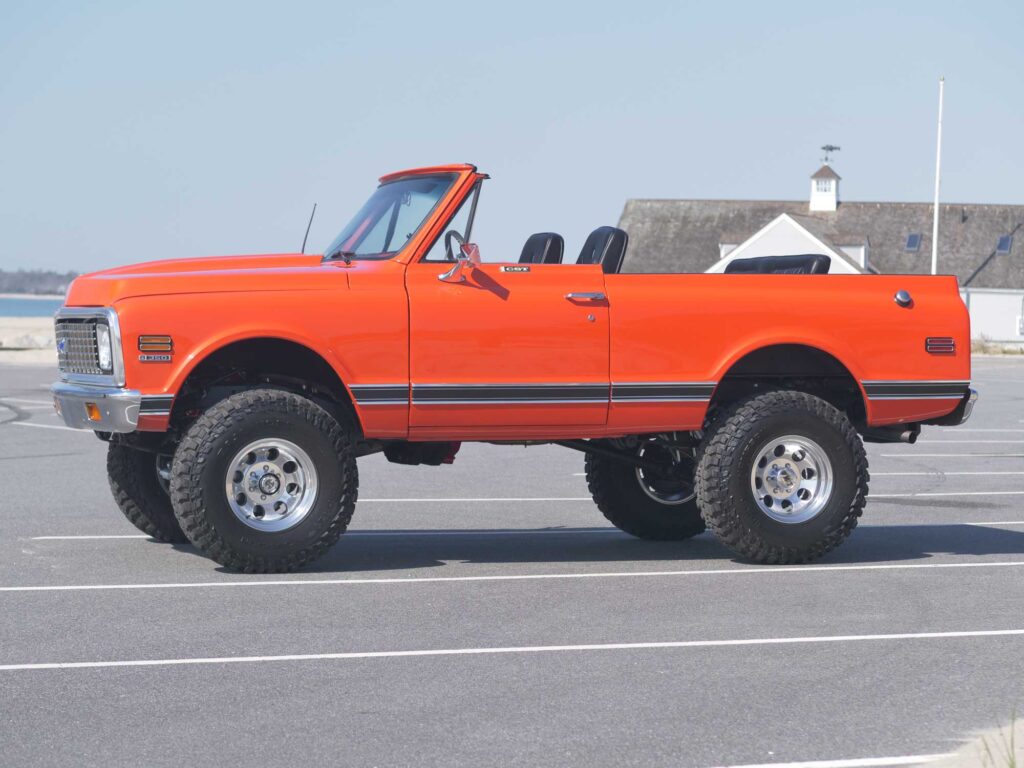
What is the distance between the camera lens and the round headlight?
8.56m

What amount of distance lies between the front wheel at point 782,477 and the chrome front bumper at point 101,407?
323 cm

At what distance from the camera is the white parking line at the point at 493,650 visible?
6.43 meters

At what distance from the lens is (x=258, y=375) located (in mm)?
9039

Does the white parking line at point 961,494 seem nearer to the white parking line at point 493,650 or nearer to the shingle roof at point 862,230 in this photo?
the white parking line at point 493,650

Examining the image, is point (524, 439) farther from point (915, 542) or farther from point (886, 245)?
point (886, 245)

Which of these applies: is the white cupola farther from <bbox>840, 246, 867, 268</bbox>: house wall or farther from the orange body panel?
the orange body panel

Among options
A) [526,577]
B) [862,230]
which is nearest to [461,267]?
[526,577]

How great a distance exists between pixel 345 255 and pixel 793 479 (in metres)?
2.96

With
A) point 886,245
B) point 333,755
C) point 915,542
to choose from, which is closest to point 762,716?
point 333,755

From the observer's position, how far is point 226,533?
27.9 ft

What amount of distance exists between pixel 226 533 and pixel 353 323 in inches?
52.4

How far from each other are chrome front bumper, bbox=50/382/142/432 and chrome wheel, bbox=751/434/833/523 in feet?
11.7

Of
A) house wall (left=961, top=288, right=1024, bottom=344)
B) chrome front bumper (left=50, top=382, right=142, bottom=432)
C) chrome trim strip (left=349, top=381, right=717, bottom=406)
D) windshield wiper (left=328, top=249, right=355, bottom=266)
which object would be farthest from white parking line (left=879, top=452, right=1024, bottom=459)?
house wall (left=961, top=288, right=1024, bottom=344)

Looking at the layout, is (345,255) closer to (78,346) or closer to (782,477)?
(78,346)
